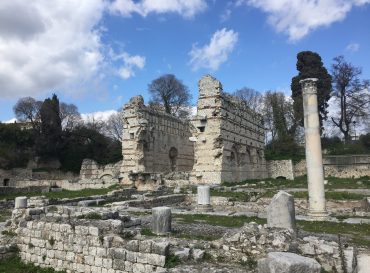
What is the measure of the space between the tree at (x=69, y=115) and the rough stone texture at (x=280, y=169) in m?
33.8

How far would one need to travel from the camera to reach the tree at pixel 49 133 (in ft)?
171

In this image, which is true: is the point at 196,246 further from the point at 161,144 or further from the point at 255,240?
the point at 161,144

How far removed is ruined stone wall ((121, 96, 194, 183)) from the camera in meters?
31.5

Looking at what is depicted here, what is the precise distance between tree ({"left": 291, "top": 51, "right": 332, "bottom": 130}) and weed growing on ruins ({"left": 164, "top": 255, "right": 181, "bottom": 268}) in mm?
41364

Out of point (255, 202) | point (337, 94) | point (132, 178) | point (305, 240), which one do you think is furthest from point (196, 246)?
point (337, 94)

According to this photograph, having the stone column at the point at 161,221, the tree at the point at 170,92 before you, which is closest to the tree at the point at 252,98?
the tree at the point at 170,92

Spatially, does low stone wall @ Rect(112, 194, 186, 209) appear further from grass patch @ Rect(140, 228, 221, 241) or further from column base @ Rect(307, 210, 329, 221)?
column base @ Rect(307, 210, 329, 221)

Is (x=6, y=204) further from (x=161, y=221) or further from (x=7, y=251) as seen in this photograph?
(x=161, y=221)

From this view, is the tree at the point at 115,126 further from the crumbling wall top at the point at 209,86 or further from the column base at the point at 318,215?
the column base at the point at 318,215

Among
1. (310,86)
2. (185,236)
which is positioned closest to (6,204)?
(185,236)

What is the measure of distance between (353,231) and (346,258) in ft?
16.0

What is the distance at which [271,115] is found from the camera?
5388 centimetres

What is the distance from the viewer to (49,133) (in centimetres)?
5281

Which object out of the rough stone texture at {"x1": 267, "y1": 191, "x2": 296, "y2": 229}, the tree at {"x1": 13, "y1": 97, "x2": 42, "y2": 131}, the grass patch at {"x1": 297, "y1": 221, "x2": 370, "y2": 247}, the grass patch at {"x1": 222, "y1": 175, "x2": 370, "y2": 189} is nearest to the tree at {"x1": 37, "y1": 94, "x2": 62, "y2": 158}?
the tree at {"x1": 13, "y1": 97, "x2": 42, "y2": 131}
